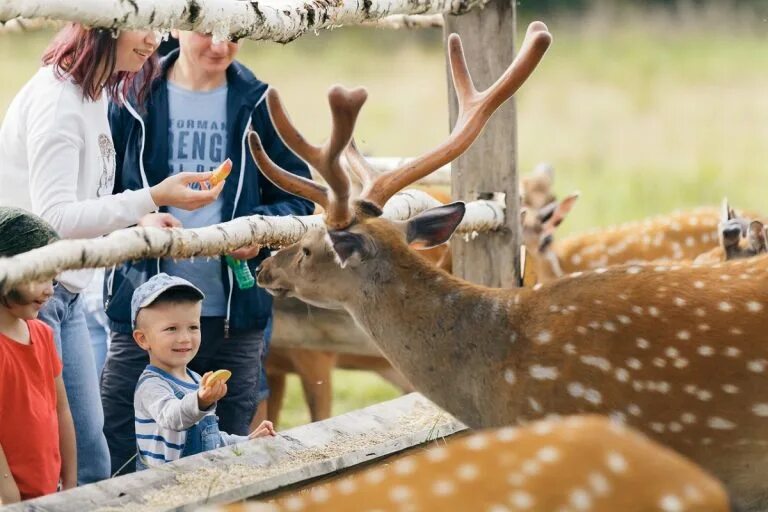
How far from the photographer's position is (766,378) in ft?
11.0

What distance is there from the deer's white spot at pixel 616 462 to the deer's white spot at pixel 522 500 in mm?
123

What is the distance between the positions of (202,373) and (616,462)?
7.95 feet

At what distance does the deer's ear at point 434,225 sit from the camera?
394 cm

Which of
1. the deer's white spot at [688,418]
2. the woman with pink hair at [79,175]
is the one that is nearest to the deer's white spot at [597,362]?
the deer's white spot at [688,418]

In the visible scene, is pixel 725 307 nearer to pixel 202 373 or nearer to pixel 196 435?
pixel 196 435

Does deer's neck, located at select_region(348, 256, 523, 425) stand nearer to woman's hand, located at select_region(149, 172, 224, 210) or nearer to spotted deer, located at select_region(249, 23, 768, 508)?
spotted deer, located at select_region(249, 23, 768, 508)

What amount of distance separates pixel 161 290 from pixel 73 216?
1.02 ft

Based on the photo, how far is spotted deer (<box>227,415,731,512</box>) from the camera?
7.05 feet

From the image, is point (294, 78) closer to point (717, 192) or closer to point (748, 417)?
point (717, 192)

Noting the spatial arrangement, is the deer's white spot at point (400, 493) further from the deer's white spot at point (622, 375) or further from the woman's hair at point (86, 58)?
the woman's hair at point (86, 58)

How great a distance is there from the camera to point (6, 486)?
11.1ft

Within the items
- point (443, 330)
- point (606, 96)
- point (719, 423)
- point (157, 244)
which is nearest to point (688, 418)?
point (719, 423)

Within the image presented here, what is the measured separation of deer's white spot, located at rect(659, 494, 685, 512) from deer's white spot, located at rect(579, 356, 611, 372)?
1253 mm

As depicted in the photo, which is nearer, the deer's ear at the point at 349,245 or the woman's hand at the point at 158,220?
the deer's ear at the point at 349,245
